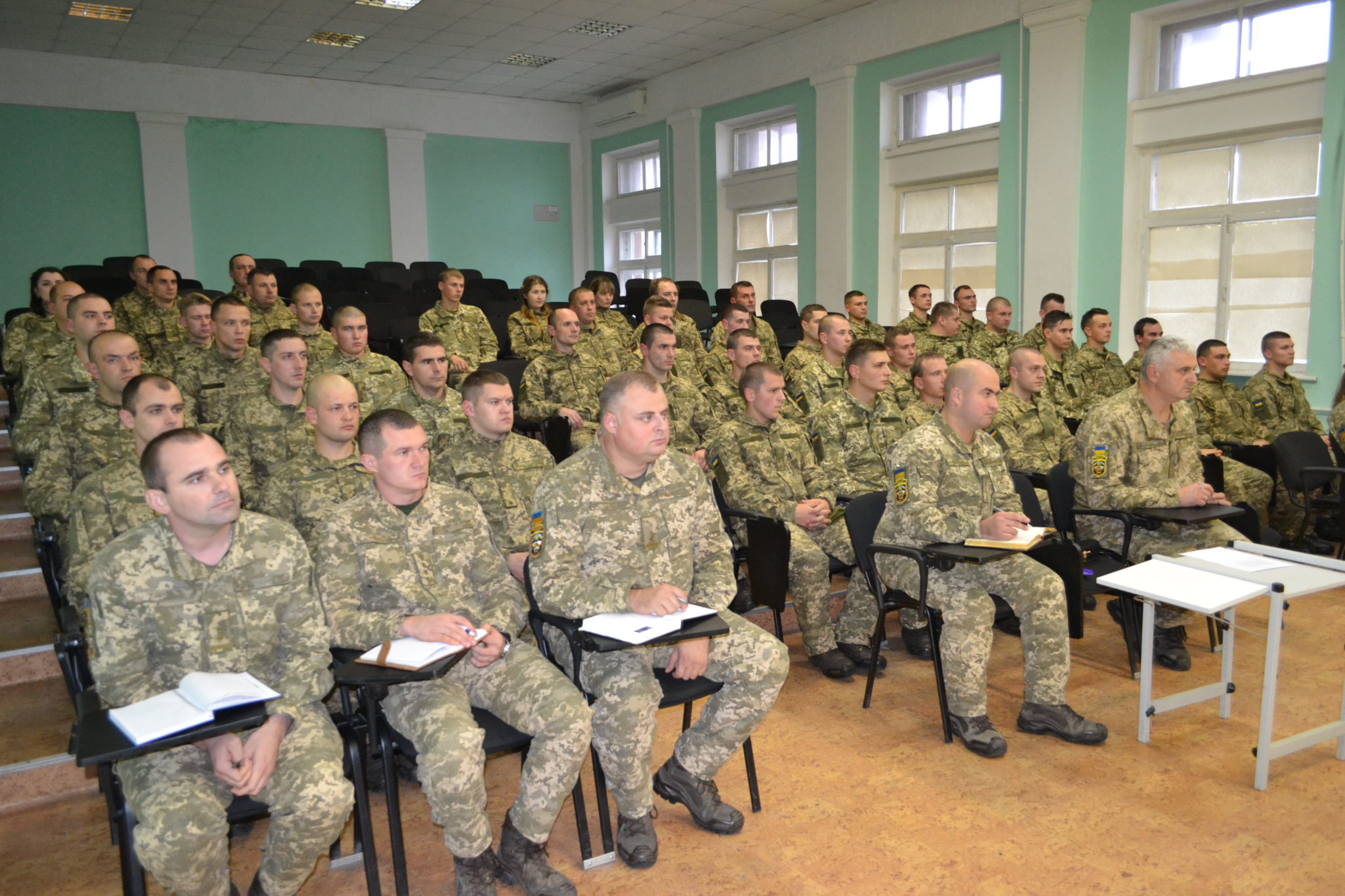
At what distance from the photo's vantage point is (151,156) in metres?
11.9

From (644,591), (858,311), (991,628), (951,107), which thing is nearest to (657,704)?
(644,591)

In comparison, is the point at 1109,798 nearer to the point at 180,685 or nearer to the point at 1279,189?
the point at 180,685

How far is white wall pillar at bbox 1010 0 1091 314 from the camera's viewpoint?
8523mm

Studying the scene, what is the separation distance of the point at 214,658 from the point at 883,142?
32.5ft

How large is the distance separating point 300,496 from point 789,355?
143 inches

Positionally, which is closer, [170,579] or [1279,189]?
[170,579]

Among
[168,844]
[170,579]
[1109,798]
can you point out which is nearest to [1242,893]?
[1109,798]

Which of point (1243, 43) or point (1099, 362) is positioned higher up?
point (1243, 43)

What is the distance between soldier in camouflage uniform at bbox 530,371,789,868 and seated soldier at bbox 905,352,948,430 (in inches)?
78.0

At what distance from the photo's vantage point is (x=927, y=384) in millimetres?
4730

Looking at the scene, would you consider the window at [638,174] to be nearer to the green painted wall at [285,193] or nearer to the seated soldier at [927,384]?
the green painted wall at [285,193]

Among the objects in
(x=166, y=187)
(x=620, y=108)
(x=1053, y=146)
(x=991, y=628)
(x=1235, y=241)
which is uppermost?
(x=620, y=108)

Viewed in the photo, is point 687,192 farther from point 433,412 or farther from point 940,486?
point 940,486

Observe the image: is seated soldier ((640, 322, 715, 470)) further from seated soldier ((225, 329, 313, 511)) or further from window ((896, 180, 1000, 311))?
window ((896, 180, 1000, 311))
